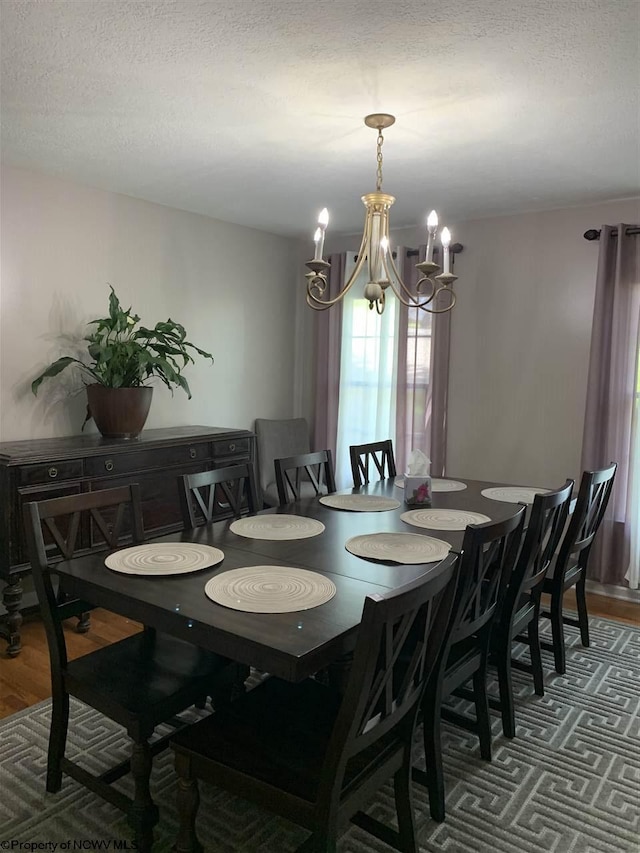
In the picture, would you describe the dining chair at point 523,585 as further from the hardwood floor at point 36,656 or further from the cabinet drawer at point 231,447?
the cabinet drawer at point 231,447

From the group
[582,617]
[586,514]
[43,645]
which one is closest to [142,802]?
[43,645]

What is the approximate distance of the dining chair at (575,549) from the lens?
269cm

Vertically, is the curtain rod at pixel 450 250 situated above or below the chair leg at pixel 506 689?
above

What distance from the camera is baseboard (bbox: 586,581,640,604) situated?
148 inches

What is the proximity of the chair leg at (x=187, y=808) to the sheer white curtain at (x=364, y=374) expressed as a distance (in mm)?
3260

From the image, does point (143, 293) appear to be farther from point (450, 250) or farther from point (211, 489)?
point (450, 250)

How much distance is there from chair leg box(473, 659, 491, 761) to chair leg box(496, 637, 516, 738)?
0.16 meters

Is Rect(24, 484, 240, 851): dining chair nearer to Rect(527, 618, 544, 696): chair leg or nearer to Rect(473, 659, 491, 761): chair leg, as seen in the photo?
Rect(473, 659, 491, 761): chair leg

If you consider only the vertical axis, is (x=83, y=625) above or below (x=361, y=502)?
below

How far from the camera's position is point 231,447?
3.91 meters

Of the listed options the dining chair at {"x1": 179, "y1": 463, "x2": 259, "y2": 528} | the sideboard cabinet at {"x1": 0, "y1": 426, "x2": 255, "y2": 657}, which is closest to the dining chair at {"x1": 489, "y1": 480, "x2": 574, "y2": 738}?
the dining chair at {"x1": 179, "y1": 463, "x2": 259, "y2": 528}

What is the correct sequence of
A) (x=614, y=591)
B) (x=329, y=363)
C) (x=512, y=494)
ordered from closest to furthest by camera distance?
(x=512, y=494) → (x=614, y=591) → (x=329, y=363)

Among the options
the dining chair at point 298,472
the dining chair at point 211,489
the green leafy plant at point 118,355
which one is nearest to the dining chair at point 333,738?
the dining chair at point 211,489

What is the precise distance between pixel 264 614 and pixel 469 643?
933 mm
